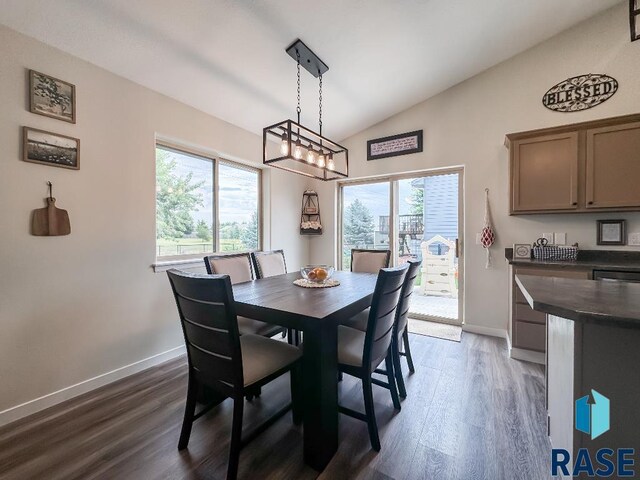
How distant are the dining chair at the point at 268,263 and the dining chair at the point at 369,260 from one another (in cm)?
83

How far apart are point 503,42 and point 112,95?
12.3ft

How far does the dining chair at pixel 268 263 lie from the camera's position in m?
2.74

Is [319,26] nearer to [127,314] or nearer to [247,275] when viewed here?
[247,275]

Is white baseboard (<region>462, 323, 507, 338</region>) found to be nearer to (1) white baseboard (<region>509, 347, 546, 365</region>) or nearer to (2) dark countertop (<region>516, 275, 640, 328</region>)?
(1) white baseboard (<region>509, 347, 546, 365</region>)

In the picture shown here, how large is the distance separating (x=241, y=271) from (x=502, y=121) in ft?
11.0

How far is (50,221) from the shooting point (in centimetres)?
188

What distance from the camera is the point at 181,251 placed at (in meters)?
2.91

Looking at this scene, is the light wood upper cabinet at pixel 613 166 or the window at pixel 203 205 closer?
the light wood upper cabinet at pixel 613 166

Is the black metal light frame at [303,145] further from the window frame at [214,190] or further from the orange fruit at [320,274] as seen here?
the orange fruit at [320,274]

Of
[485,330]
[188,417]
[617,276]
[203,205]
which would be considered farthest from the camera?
[485,330]

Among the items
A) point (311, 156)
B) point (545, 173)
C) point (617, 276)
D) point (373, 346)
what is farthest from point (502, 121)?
point (373, 346)

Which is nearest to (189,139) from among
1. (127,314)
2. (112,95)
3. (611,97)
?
(112,95)

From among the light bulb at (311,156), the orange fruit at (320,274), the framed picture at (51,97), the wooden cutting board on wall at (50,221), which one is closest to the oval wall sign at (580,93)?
the light bulb at (311,156)

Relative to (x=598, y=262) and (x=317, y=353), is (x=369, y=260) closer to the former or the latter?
(x=317, y=353)
